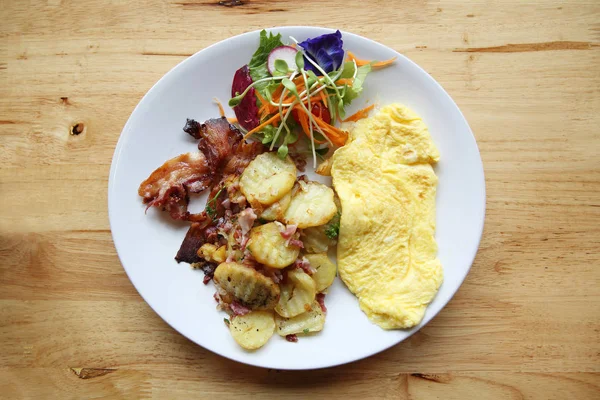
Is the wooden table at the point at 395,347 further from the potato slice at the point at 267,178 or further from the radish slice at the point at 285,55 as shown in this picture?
the potato slice at the point at 267,178

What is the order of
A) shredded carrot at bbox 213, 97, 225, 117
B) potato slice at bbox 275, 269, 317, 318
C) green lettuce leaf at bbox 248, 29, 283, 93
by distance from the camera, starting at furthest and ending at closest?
shredded carrot at bbox 213, 97, 225, 117
green lettuce leaf at bbox 248, 29, 283, 93
potato slice at bbox 275, 269, 317, 318

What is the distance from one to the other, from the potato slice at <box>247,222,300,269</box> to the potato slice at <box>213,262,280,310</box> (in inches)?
4.3

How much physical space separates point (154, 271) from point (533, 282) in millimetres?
2856

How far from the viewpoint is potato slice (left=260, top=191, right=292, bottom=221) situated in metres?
3.00

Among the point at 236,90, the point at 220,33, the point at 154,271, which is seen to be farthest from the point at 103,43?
the point at 154,271

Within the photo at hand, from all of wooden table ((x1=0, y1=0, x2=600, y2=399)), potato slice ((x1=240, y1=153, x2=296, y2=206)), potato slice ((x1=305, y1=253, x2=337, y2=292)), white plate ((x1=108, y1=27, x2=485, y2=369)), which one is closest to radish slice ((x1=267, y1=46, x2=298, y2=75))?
white plate ((x1=108, y1=27, x2=485, y2=369))

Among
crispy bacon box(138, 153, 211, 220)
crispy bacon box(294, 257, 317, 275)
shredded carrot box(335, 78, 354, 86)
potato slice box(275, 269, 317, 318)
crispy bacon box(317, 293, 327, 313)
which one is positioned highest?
shredded carrot box(335, 78, 354, 86)

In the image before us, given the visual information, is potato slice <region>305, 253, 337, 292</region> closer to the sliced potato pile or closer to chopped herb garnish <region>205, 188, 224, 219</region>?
the sliced potato pile

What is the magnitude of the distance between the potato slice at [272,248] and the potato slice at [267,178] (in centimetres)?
20

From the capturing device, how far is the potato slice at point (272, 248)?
2904 millimetres

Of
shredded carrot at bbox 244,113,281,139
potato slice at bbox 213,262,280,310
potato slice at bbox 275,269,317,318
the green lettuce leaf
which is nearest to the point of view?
potato slice at bbox 213,262,280,310

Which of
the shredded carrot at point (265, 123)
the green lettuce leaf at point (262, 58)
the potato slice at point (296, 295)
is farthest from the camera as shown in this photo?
the green lettuce leaf at point (262, 58)

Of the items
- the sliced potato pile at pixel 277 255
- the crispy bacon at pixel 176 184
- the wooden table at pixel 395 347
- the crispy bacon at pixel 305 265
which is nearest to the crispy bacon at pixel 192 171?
the crispy bacon at pixel 176 184

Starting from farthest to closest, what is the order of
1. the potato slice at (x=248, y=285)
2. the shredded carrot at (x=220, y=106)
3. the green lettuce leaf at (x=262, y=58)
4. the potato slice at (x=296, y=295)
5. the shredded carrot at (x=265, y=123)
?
the shredded carrot at (x=220, y=106) → the green lettuce leaf at (x=262, y=58) → the shredded carrot at (x=265, y=123) → the potato slice at (x=296, y=295) → the potato slice at (x=248, y=285)
